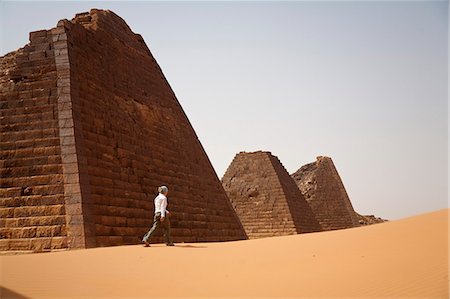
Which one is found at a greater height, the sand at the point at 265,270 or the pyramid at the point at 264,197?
the pyramid at the point at 264,197

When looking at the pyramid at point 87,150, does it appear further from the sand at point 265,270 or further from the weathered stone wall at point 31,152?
the sand at point 265,270

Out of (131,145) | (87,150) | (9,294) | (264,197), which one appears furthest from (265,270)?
(264,197)

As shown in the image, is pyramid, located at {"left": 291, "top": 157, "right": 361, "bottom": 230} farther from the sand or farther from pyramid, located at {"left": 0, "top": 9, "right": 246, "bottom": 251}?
the sand

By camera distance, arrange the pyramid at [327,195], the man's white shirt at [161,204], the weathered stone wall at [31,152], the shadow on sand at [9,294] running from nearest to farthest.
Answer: the shadow on sand at [9,294] → the weathered stone wall at [31,152] → the man's white shirt at [161,204] → the pyramid at [327,195]

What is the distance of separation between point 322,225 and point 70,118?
25077 mm

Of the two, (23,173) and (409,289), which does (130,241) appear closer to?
(23,173)

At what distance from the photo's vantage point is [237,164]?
94.7 ft

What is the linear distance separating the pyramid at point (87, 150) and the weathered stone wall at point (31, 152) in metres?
0.02

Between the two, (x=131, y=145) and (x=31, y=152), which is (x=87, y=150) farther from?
(x=131, y=145)

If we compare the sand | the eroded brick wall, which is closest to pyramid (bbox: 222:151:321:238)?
the eroded brick wall

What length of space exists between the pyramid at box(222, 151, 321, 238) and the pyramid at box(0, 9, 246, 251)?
1133 cm

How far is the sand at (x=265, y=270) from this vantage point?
200 inches

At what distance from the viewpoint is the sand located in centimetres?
508

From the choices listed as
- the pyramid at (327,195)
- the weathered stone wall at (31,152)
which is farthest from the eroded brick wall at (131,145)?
the pyramid at (327,195)
